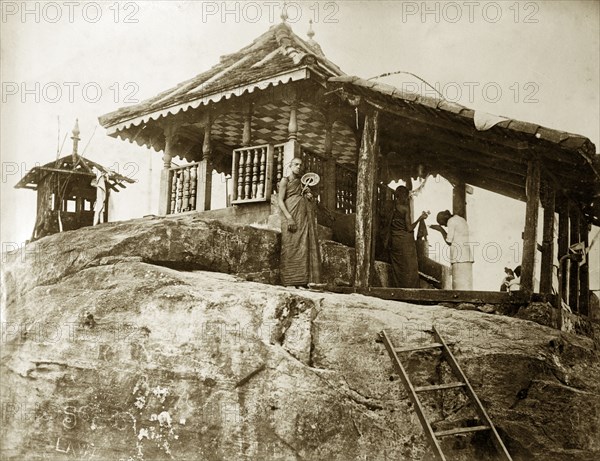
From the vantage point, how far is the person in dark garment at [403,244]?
9195 millimetres

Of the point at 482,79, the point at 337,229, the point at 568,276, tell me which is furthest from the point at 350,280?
the point at 568,276

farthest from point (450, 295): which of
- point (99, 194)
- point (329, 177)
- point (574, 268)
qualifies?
point (99, 194)

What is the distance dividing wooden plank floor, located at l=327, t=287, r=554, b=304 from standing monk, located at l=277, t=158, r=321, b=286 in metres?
0.49

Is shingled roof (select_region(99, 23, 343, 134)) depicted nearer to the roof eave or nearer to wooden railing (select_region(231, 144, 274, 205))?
the roof eave

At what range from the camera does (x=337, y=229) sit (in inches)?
373

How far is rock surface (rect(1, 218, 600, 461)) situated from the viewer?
17.8 ft

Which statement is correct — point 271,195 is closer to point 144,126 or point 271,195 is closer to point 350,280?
point 350,280

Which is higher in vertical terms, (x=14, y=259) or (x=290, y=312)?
(x=14, y=259)

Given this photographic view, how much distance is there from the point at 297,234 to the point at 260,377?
107 inches

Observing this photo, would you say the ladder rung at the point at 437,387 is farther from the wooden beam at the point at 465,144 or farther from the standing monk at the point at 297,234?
the wooden beam at the point at 465,144

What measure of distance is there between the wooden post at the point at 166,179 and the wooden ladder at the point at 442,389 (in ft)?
19.5

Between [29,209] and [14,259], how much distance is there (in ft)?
2.49

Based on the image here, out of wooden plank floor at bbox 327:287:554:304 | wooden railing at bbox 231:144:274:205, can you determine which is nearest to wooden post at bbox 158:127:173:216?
wooden railing at bbox 231:144:274:205

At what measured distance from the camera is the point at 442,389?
5504 mm
